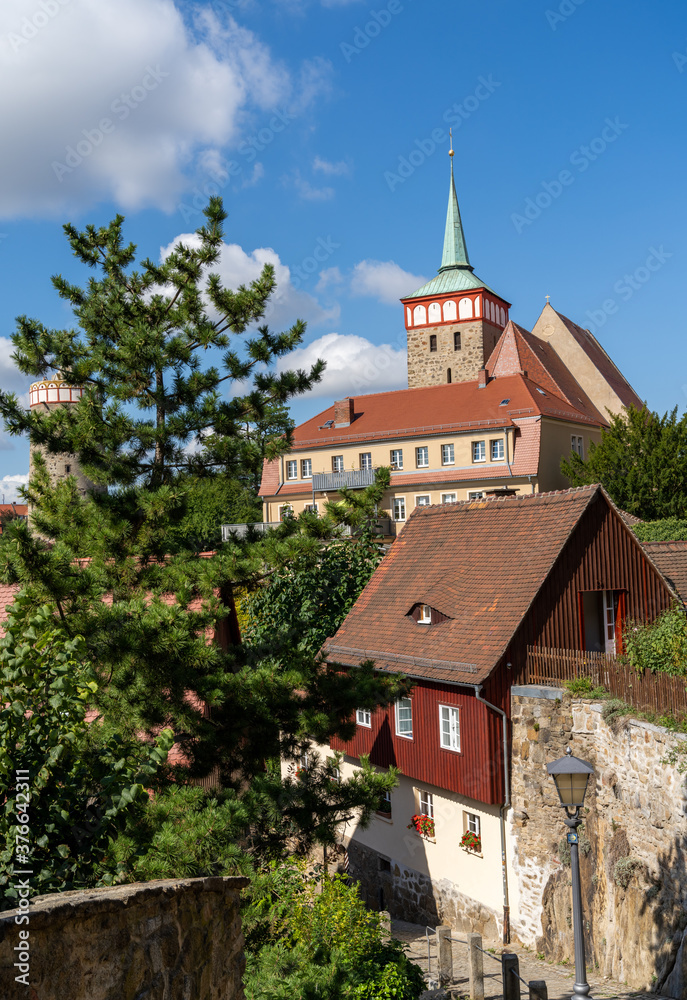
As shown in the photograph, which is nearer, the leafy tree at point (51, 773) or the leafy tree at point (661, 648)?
the leafy tree at point (51, 773)

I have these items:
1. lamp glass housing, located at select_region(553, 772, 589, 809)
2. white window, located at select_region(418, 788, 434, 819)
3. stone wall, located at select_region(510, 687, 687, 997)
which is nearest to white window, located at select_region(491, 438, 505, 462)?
white window, located at select_region(418, 788, 434, 819)

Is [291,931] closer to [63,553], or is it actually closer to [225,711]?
[225,711]

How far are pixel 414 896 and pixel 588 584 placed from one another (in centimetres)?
725

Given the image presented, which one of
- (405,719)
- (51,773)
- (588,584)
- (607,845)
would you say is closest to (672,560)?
(588,584)

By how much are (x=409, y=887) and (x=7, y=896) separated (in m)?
13.5

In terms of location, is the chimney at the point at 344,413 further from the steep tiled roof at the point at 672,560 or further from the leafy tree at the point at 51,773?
the leafy tree at the point at 51,773

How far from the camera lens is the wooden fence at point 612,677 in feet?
37.9

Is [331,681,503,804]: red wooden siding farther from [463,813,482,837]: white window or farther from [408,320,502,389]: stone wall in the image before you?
[408,320,502,389]: stone wall

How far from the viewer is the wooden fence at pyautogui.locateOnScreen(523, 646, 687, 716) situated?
1155cm

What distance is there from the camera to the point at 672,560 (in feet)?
67.2

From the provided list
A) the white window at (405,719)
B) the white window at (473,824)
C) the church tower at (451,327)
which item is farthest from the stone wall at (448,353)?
the white window at (473,824)

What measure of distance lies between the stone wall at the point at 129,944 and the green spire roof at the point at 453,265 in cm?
5938

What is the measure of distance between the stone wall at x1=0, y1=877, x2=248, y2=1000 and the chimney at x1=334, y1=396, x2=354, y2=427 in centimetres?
4467

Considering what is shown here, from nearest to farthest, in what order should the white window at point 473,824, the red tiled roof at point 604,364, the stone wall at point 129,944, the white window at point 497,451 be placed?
the stone wall at point 129,944 → the white window at point 473,824 → the white window at point 497,451 → the red tiled roof at point 604,364
